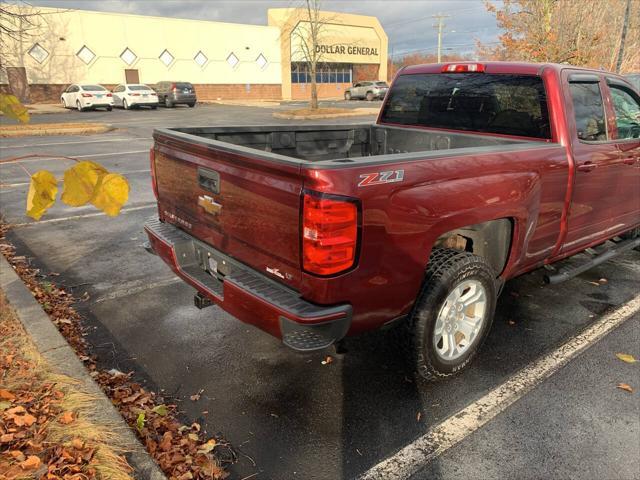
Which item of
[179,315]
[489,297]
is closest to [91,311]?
[179,315]

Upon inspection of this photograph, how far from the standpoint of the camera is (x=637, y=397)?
126 inches

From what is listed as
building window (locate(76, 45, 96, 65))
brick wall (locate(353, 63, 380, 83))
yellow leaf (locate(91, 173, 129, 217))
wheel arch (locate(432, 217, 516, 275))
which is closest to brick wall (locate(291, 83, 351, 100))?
brick wall (locate(353, 63, 380, 83))

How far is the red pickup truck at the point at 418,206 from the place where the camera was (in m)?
2.53

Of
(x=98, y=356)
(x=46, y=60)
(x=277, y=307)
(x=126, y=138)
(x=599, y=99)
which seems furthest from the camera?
(x=46, y=60)

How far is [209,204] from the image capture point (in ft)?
10.5

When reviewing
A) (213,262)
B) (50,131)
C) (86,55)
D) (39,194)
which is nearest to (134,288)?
(213,262)

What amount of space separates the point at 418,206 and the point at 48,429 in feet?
7.62

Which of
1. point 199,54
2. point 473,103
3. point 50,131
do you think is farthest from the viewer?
point 199,54

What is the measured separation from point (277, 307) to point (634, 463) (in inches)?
82.8

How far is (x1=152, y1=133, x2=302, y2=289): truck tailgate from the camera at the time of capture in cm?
259

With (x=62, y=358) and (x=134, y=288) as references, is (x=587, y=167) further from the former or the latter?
(x=134, y=288)

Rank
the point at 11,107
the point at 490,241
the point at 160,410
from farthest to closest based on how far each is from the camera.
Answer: the point at 490,241
the point at 160,410
the point at 11,107

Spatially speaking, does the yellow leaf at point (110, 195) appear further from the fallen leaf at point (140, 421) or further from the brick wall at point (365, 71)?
the brick wall at point (365, 71)

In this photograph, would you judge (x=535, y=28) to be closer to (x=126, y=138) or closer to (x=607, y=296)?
(x=126, y=138)
